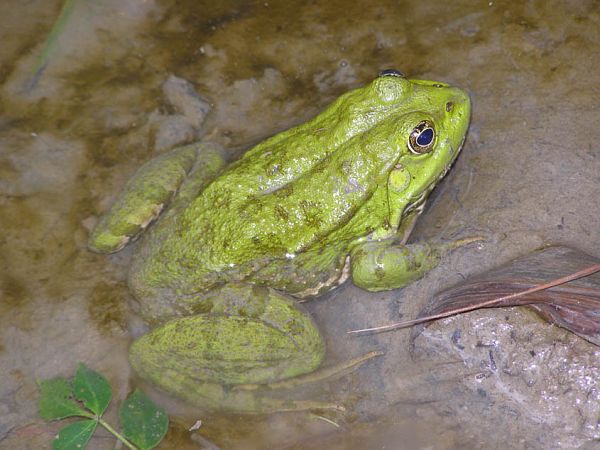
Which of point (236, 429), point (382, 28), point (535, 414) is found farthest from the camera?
point (382, 28)

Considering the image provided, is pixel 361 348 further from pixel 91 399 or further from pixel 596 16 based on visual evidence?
pixel 596 16

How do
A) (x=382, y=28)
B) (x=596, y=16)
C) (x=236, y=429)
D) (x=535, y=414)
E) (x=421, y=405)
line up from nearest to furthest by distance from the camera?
(x=535, y=414), (x=421, y=405), (x=236, y=429), (x=596, y=16), (x=382, y=28)

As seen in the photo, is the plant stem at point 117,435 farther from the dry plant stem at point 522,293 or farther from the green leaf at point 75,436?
the dry plant stem at point 522,293

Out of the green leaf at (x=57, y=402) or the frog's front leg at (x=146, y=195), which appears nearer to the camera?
the green leaf at (x=57, y=402)

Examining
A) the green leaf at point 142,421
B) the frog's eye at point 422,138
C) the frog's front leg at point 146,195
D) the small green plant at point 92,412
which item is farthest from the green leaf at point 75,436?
the frog's eye at point 422,138

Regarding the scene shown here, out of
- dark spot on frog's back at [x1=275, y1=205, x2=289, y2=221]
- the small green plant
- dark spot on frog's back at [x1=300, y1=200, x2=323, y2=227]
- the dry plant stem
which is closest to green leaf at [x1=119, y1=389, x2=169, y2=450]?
the small green plant

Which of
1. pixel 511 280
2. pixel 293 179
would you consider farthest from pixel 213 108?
pixel 511 280

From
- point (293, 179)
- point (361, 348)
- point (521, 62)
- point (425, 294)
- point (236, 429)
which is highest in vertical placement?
point (521, 62)
